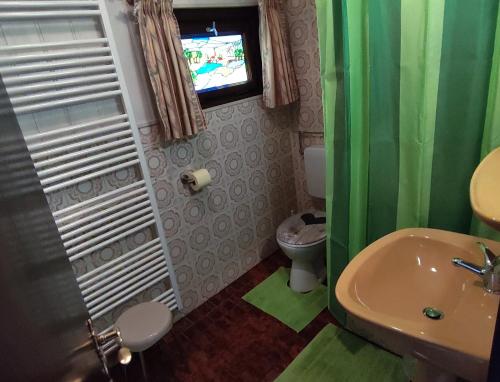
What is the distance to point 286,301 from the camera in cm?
218

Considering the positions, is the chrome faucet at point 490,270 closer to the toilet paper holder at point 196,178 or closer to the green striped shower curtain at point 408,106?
the green striped shower curtain at point 408,106

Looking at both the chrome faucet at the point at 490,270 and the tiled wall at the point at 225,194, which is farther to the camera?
the tiled wall at the point at 225,194

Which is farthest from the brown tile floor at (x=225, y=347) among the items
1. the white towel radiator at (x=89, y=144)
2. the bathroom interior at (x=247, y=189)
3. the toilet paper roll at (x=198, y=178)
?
the toilet paper roll at (x=198, y=178)

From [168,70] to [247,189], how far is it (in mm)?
1064

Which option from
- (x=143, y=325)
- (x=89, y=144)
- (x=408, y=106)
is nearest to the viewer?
(x=408, y=106)

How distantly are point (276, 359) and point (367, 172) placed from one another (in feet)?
3.88

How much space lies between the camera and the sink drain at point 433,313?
917 millimetres

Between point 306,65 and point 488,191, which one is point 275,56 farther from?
point 488,191

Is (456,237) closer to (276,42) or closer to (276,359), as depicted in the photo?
(276,359)

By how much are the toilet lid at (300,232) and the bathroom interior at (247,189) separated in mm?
16

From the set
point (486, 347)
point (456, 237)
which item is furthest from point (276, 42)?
point (486, 347)

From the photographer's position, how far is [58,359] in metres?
0.57

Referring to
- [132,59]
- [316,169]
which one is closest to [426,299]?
[316,169]

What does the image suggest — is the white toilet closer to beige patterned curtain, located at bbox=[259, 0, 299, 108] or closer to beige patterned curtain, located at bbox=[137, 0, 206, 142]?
beige patterned curtain, located at bbox=[259, 0, 299, 108]
